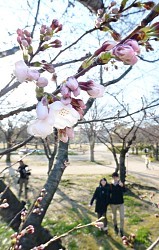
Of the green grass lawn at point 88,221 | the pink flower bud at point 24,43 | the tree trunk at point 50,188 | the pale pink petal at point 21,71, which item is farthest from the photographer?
the green grass lawn at point 88,221

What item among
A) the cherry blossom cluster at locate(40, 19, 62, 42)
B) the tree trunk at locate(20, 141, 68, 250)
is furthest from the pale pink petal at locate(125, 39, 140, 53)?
the tree trunk at locate(20, 141, 68, 250)

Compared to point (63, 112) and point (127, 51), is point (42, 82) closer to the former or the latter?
point (63, 112)

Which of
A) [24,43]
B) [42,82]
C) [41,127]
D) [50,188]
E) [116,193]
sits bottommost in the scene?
[116,193]

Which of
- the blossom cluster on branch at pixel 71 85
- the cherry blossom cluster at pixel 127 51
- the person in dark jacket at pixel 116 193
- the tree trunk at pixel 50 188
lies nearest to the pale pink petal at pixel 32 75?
the blossom cluster on branch at pixel 71 85

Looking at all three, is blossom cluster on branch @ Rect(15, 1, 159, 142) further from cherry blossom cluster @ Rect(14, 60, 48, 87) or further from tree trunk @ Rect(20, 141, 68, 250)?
tree trunk @ Rect(20, 141, 68, 250)

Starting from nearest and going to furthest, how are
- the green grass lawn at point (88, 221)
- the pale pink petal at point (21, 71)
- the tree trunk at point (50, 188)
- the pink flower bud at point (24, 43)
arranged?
the pale pink petal at point (21, 71) < the pink flower bud at point (24, 43) < the tree trunk at point (50, 188) < the green grass lawn at point (88, 221)

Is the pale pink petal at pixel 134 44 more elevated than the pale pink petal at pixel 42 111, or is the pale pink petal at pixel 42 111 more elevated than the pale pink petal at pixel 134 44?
the pale pink petal at pixel 134 44

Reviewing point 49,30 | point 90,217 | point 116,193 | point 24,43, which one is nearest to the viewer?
point 24,43

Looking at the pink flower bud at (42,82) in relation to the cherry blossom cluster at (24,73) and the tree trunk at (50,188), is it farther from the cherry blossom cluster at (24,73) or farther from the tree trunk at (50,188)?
the tree trunk at (50,188)

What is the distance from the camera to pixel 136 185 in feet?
41.1

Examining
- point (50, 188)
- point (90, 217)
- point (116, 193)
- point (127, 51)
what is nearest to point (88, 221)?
point (90, 217)

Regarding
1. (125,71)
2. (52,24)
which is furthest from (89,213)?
(52,24)

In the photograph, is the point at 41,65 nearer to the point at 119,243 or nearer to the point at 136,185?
the point at 119,243

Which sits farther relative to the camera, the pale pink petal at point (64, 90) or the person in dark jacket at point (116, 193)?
the person in dark jacket at point (116, 193)
